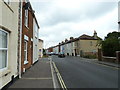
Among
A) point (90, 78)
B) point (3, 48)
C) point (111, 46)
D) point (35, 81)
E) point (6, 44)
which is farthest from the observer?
point (111, 46)

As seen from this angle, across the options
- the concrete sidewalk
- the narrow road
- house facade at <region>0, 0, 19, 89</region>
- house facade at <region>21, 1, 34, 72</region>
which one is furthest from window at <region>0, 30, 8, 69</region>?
house facade at <region>21, 1, 34, 72</region>

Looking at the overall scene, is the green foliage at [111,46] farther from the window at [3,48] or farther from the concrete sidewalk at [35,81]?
the window at [3,48]

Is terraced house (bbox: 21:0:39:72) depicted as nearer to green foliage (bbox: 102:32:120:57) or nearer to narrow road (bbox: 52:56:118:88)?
narrow road (bbox: 52:56:118:88)

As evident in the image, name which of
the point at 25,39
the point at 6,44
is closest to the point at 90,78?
the point at 6,44

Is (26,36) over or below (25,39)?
over

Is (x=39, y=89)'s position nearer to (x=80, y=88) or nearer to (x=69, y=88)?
(x=69, y=88)

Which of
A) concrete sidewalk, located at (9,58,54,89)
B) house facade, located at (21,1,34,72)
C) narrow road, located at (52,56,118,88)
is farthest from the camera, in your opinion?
house facade, located at (21,1,34,72)

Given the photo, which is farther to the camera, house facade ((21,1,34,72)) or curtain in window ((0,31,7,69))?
house facade ((21,1,34,72))

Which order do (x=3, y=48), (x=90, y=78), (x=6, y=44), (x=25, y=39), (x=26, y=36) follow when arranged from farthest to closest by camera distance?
1. (x=26, y=36)
2. (x=25, y=39)
3. (x=90, y=78)
4. (x=6, y=44)
5. (x=3, y=48)

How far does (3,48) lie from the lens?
7.19 m

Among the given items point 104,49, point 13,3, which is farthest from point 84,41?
point 13,3

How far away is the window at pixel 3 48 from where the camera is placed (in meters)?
7.05

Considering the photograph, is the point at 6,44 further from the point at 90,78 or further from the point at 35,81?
the point at 90,78

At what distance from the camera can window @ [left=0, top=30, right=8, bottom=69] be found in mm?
7054
